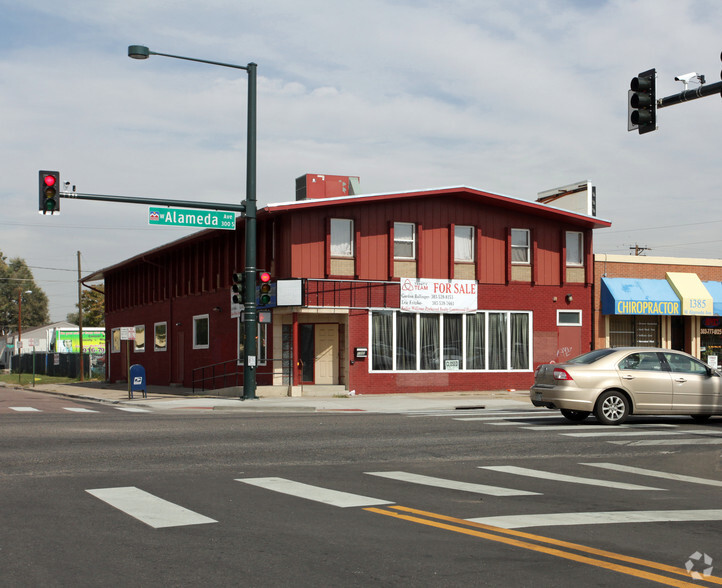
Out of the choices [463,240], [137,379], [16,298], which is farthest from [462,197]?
[16,298]

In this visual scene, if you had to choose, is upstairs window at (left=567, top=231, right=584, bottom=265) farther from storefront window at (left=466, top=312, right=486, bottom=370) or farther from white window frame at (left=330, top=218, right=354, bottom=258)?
white window frame at (left=330, top=218, right=354, bottom=258)

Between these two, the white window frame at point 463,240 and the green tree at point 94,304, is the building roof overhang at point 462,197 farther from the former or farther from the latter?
the green tree at point 94,304

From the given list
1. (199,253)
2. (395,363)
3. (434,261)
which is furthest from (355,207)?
(199,253)

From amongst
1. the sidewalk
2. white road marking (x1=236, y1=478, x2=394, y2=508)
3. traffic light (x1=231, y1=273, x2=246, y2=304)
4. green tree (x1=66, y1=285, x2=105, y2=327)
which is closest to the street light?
traffic light (x1=231, y1=273, x2=246, y2=304)

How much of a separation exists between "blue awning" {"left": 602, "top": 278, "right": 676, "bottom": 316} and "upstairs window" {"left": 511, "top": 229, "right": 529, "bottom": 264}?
3253mm

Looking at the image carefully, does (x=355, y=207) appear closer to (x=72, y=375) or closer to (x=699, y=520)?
(x=699, y=520)

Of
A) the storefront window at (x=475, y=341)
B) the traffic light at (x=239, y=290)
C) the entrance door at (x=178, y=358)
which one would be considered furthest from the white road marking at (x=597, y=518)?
the entrance door at (x=178, y=358)

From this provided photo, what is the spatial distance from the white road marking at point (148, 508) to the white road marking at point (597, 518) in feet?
7.82

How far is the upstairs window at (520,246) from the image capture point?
33.5 metres

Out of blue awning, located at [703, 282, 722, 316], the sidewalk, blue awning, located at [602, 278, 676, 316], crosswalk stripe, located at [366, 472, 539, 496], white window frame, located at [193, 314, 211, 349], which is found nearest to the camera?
crosswalk stripe, located at [366, 472, 539, 496]

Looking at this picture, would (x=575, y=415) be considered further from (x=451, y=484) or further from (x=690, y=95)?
(x=451, y=484)

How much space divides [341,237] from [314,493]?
21981 mm

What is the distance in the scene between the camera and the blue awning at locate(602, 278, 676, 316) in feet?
111

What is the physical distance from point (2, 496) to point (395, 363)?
2288 cm
